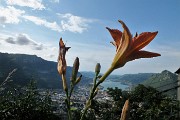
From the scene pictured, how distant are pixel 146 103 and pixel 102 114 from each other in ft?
32.8

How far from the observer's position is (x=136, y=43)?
197 centimetres

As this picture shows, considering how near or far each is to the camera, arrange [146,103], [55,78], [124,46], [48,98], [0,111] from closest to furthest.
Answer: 1. [124,46]
2. [0,111]
3. [48,98]
4. [146,103]
5. [55,78]

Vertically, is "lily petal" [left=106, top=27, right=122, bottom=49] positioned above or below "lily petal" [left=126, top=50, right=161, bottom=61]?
above

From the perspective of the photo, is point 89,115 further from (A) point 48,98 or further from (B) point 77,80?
(B) point 77,80

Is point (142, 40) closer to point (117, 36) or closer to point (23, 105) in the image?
point (117, 36)

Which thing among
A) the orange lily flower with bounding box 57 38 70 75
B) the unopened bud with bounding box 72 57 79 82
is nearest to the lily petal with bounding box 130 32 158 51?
the unopened bud with bounding box 72 57 79 82

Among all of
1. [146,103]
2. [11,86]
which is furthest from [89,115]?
[146,103]

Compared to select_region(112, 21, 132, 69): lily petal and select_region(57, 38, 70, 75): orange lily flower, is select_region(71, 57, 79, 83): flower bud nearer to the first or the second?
select_region(57, 38, 70, 75): orange lily flower

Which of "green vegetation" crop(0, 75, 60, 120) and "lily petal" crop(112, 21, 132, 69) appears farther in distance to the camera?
"green vegetation" crop(0, 75, 60, 120)

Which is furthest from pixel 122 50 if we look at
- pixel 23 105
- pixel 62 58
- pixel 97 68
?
pixel 23 105

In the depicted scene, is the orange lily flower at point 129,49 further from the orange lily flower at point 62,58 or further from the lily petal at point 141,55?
the orange lily flower at point 62,58

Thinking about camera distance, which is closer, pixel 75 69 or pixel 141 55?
pixel 141 55

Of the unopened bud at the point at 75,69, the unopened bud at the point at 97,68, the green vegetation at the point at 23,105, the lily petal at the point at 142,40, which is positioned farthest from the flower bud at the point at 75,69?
the green vegetation at the point at 23,105

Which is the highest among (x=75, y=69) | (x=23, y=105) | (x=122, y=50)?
(x=122, y=50)
